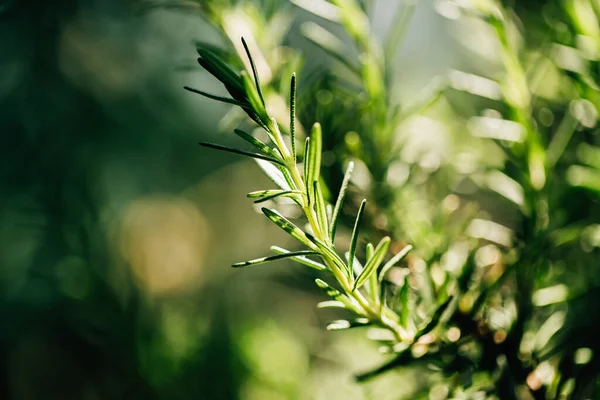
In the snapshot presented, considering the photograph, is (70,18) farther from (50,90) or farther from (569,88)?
(569,88)

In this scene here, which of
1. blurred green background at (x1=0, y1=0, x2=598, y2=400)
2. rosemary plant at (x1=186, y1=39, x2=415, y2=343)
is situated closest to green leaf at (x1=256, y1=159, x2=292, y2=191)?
rosemary plant at (x1=186, y1=39, x2=415, y2=343)

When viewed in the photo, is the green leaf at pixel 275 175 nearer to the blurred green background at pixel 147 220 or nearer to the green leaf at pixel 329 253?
the green leaf at pixel 329 253

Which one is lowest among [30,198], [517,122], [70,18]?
[30,198]

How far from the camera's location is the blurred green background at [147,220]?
0.44 metres

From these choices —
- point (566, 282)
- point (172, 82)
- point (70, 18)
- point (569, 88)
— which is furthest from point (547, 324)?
point (70, 18)

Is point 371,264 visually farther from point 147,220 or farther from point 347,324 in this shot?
point 147,220

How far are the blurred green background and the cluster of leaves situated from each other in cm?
3

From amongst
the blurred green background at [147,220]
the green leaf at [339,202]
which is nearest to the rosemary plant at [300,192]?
the green leaf at [339,202]

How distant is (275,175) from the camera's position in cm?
18

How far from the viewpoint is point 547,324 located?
0.26m

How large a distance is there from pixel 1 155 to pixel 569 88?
766 mm

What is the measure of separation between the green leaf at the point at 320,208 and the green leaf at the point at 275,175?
0.01m

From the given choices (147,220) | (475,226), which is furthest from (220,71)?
(147,220)

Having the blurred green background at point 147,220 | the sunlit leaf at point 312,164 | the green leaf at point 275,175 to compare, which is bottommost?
the blurred green background at point 147,220
